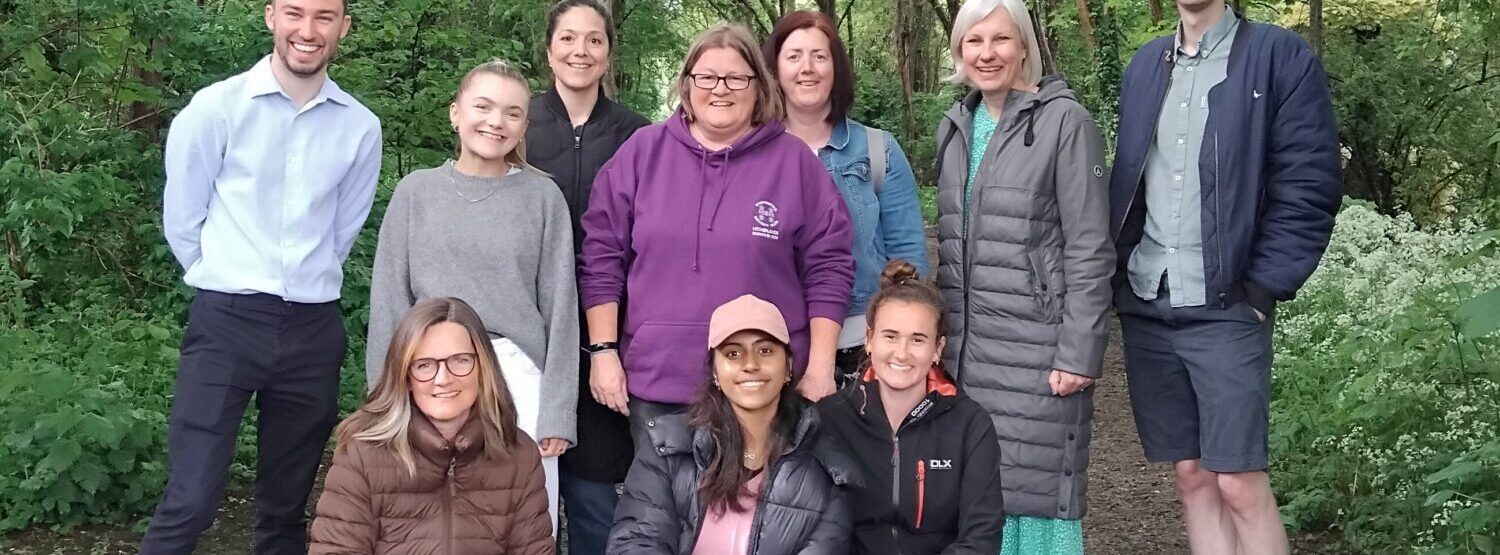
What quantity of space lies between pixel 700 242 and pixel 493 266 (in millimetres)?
622

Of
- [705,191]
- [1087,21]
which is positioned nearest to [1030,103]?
[705,191]

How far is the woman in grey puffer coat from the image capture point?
→ 390 centimetres

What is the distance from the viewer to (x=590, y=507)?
4.39 m

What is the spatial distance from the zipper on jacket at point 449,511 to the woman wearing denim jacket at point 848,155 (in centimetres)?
123

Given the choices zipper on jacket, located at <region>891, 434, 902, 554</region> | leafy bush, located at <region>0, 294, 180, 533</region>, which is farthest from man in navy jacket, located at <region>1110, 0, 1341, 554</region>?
leafy bush, located at <region>0, 294, 180, 533</region>

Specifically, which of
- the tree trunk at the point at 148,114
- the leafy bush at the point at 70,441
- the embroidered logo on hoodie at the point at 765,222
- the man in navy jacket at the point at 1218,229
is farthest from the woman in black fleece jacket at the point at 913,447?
the tree trunk at the point at 148,114

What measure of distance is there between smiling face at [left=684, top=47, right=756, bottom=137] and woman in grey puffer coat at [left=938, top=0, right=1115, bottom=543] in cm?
72

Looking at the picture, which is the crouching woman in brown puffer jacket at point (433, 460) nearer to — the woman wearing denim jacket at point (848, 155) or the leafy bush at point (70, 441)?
the woman wearing denim jacket at point (848, 155)

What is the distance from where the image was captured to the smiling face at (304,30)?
160 inches

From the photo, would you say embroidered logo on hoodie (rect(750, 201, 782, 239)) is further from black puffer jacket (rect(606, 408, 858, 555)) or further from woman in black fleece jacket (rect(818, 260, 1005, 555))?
black puffer jacket (rect(606, 408, 858, 555))

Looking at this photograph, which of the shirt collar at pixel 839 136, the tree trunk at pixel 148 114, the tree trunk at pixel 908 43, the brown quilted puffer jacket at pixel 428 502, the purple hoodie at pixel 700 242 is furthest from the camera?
the tree trunk at pixel 908 43

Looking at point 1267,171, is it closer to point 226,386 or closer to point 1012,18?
point 1012,18

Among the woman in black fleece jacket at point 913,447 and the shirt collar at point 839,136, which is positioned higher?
the shirt collar at point 839,136

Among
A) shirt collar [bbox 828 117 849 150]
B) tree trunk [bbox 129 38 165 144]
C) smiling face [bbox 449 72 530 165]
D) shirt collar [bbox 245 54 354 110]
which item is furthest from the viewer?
tree trunk [bbox 129 38 165 144]
